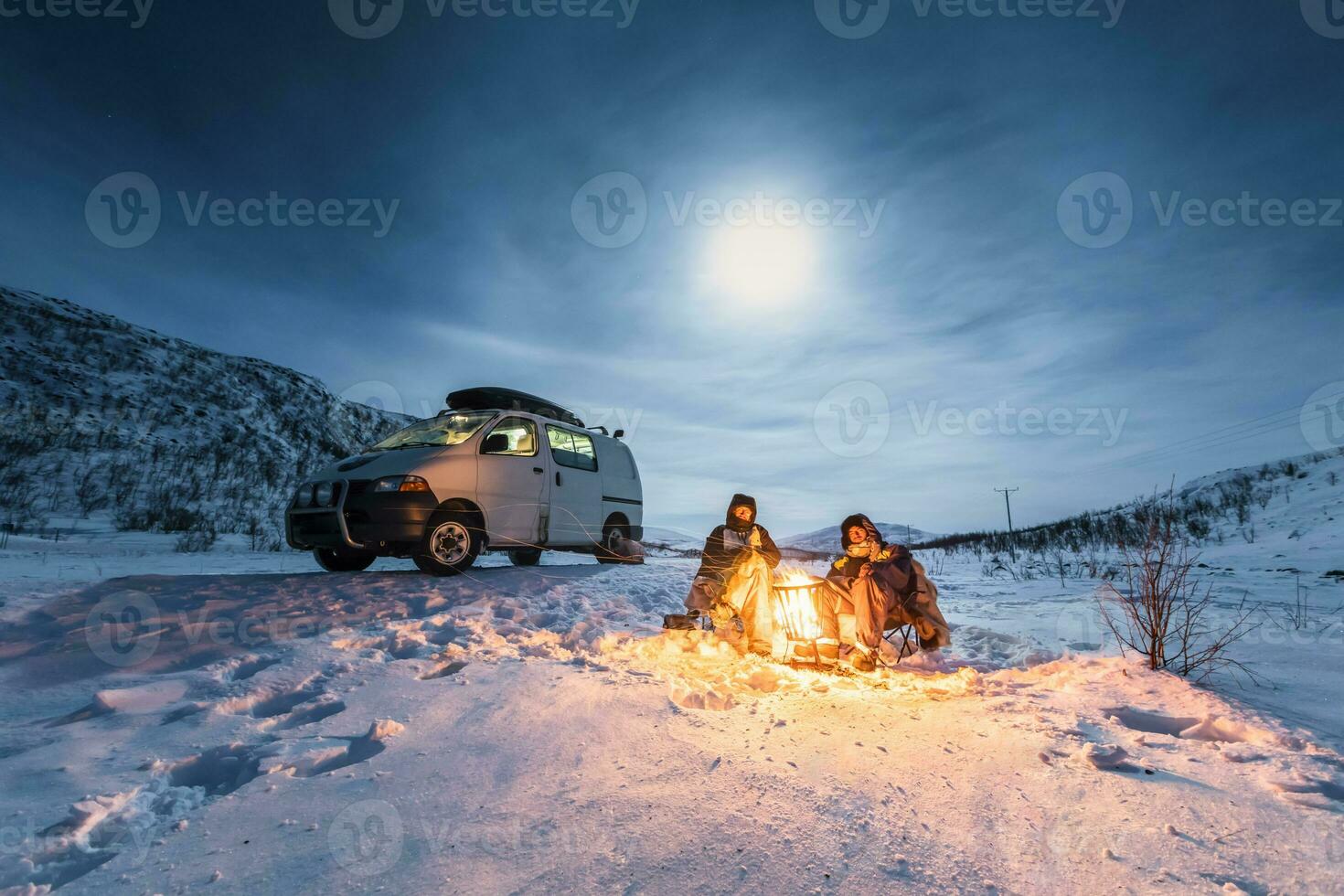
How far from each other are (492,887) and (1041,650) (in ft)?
17.7

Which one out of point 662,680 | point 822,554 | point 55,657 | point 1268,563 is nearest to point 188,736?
point 55,657

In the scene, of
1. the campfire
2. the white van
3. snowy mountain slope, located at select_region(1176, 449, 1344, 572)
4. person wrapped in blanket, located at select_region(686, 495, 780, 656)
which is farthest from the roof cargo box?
snowy mountain slope, located at select_region(1176, 449, 1344, 572)

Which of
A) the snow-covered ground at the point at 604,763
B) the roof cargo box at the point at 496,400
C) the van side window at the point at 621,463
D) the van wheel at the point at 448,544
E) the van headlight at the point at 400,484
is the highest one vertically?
the roof cargo box at the point at 496,400

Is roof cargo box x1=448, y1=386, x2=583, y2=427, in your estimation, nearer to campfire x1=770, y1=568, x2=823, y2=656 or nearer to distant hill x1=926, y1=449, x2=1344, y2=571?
campfire x1=770, y1=568, x2=823, y2=656

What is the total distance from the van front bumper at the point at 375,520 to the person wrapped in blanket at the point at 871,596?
14.5 feet

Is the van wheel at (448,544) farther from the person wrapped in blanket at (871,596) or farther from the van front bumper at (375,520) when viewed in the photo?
the person wrapped in blanket at (871,596)

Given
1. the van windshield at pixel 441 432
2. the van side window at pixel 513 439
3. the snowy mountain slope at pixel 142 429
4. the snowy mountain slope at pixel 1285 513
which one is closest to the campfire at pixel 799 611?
the van side window at pixel 513 439

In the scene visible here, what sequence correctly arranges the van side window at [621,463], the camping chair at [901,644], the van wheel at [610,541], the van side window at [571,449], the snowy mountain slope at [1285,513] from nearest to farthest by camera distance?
the camping chair at [901,644]
the van side window at [571,449]
the van wheel at [610,541]
the van side window at [621,463]
the snowy mountain slope at [1285,513]

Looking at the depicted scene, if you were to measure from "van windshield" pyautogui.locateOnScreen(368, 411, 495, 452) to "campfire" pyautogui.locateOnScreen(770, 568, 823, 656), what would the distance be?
437 cm

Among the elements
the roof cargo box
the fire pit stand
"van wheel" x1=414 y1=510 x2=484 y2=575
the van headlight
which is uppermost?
the roof cargo box

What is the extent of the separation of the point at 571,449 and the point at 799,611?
5.19m

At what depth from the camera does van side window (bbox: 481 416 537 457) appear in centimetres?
740

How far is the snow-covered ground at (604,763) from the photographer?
6.38 ft

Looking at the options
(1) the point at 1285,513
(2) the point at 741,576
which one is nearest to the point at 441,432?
(2) the point at 741,576
